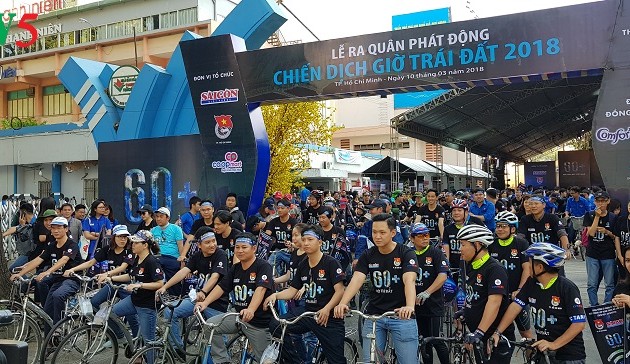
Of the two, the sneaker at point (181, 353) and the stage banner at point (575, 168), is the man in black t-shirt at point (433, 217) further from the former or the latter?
the stage banner at point (575, 168)

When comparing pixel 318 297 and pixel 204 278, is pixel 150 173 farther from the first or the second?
pixel 318 297

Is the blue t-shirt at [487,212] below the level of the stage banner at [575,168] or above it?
below

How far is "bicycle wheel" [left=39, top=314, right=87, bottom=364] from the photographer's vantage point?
20.7ft

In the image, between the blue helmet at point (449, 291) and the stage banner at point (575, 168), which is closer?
the blue helmet at point (449, 291)

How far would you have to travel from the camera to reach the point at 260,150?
14.9 m

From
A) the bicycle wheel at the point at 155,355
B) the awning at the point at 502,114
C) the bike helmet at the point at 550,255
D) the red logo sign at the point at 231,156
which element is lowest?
the bicycle wheel at the point at 155,355

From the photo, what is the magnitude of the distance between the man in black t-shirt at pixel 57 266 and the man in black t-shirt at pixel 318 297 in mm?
3277

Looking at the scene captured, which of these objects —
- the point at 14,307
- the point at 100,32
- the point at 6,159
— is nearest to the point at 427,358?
the point at 14,307

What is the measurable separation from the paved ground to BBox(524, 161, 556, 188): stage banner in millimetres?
23279

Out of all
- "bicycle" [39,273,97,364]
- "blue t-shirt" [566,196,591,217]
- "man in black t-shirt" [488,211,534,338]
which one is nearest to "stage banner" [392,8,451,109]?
"blue t-shirt" [566,196,591,217]

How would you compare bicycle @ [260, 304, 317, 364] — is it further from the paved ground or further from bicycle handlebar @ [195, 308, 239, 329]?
the paved ground

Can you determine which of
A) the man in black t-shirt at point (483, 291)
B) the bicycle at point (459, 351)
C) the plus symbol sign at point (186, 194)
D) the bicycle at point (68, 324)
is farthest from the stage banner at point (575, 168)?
the bicycle at point (68, 324)

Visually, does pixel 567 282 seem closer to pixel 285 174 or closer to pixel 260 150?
pixel 260 150

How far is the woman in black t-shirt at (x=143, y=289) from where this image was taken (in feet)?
21.1
